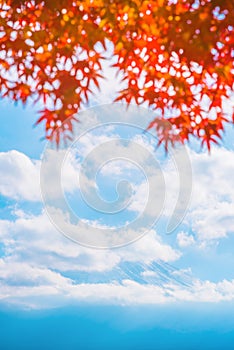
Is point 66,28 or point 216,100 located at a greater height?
point 66,28

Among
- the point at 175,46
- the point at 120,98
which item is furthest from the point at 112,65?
the point at 175,46

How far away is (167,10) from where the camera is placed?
760 centimetres

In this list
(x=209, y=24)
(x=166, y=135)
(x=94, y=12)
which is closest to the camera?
(x=209, y=24)

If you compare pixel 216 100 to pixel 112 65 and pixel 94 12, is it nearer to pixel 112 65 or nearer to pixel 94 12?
pixel 112 65

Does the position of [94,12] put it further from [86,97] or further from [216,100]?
[216,100]

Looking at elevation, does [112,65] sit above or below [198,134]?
above

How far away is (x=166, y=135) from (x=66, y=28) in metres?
2.42

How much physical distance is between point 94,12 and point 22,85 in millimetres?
1785

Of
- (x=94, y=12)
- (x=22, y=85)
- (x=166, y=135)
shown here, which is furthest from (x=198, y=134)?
(x=22, y=85)

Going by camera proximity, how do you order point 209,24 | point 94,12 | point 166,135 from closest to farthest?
point 209,24 < point 94,12 < point 166,135

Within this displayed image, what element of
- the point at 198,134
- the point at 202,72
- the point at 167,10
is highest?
the point at 167,10

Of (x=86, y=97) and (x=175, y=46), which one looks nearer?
(x=175, y=46)

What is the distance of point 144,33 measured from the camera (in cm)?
768

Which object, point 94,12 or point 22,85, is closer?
point 94,12
